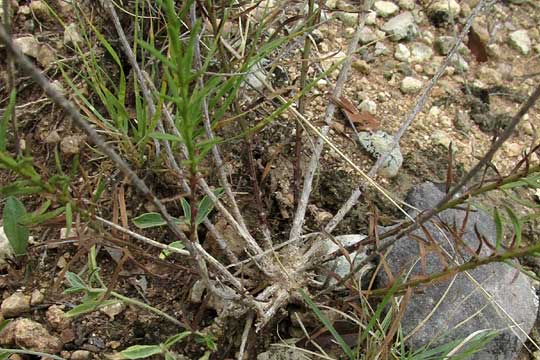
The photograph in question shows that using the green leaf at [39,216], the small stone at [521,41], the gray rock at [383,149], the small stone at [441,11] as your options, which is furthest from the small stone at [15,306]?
the small stone at [521,41]

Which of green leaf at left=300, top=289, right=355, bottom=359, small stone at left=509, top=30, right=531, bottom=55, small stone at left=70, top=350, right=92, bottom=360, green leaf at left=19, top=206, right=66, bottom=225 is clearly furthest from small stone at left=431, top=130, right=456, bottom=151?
green leaf at left=19, top=206, right=66, bottom=225

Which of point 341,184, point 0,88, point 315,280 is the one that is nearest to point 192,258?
point 315,280

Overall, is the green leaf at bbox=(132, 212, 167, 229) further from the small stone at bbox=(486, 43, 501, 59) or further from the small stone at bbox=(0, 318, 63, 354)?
the small stone at bbox=(486, 43, 501, 59)

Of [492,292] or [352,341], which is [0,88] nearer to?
[352,341]

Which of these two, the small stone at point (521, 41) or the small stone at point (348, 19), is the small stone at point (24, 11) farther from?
the small stone at point (521, 41)

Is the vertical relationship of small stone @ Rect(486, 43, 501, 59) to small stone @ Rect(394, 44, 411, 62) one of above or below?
above

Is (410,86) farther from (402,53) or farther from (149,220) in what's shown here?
(149,220)

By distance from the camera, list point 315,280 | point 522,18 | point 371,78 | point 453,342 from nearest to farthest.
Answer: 1. point 453,342
2. point 315,280
3. point 371,78
4. point 522,18
